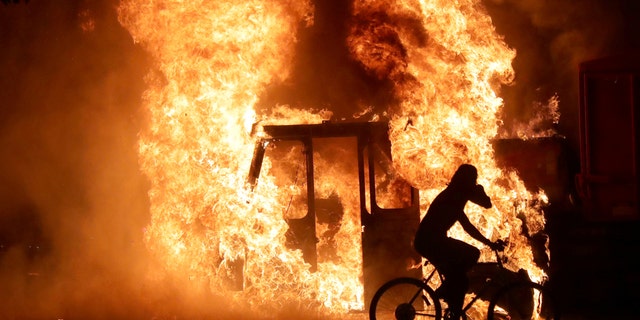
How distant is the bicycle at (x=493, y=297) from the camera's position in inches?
287

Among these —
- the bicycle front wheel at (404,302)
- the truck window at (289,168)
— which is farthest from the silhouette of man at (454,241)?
the truck window at (289,168)

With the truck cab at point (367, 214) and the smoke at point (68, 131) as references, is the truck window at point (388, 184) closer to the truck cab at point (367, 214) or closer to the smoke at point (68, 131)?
the truck cab at point (367, 214)

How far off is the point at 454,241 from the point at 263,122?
3.51 m

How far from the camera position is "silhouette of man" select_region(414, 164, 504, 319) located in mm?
7109

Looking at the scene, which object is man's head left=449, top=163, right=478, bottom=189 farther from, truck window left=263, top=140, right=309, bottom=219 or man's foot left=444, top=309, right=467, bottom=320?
truck window left=263, top=140, right=309, bottom=219

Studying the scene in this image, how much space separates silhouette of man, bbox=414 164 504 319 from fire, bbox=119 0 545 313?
1.78 metres

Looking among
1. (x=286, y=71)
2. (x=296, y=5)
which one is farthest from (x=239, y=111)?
(x=296, y=5)

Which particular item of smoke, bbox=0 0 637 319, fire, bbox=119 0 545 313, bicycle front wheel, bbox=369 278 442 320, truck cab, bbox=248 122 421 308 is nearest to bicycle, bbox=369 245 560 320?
bicycle front wheel, bbox=369 278 442 320

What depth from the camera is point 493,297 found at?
23.8 ft

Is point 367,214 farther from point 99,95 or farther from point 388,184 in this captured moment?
point 99,95

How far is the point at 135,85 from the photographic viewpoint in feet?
50.0

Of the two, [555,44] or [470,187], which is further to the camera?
[555,44]

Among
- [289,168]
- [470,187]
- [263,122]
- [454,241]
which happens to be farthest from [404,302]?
[289,168]

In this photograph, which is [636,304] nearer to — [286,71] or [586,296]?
[586,296]
